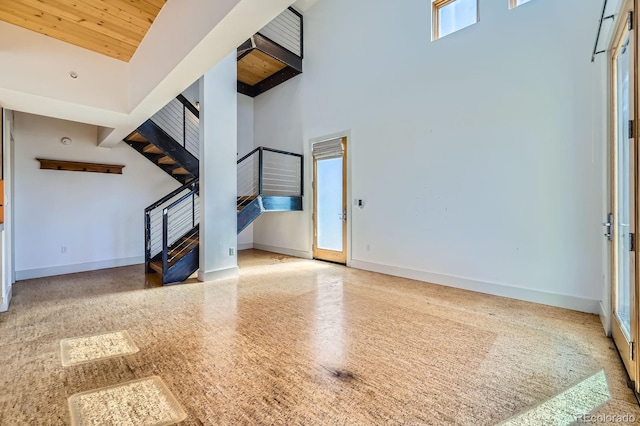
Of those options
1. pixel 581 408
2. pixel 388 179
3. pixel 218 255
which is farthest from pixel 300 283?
pixel 581 408

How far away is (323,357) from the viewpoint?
2.29 m

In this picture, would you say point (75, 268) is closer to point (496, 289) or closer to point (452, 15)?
point (496, 289)

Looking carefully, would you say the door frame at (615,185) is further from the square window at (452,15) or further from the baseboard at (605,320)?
the square window at (452,15)

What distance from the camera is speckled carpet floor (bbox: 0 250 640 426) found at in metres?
1.70

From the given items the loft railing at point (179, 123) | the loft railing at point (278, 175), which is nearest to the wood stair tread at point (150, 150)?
the loft railing at point (179, 123)

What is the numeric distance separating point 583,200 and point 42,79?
6158mm

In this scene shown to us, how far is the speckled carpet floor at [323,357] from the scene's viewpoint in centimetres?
170

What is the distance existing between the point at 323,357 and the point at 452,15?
16.6 feet

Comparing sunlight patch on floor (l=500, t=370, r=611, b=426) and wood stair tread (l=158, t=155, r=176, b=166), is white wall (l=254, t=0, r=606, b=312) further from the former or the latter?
wood stair tread (l=158, t=155, r=176, b=166)

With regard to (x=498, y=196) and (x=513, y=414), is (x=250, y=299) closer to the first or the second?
(x=513, y=414)

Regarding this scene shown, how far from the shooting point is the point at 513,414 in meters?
1.64

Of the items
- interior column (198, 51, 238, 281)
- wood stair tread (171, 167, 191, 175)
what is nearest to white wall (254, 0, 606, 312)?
interior column (198, 51, 238, 281)

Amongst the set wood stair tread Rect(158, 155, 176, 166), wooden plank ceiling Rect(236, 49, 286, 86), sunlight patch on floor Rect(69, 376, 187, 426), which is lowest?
sunlight patch on floor Rect(69, 376, 187, 426)

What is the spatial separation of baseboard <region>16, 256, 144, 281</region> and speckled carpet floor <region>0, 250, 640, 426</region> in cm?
101
